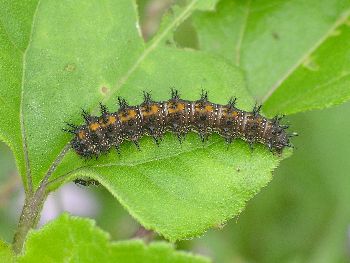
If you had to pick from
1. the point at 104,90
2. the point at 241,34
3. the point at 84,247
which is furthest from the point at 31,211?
the point at 241,34

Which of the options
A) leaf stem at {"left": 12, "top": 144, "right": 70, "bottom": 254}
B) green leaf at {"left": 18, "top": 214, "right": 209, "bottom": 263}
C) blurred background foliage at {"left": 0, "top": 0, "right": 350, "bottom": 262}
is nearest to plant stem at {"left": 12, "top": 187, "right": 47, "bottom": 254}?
leaf stem at {"left": 12, "top": 144, "right": 70, "bottom": 254}

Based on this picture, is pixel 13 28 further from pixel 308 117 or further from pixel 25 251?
pixel 308 117

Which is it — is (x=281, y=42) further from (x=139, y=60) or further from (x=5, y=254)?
(x=5, y=254)

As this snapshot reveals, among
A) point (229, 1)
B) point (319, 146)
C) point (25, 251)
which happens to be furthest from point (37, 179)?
point (319, 146)

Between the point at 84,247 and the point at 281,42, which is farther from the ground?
the point at 281,42

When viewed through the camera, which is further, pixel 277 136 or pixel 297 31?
pixel 297 31

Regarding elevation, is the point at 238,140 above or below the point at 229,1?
below
